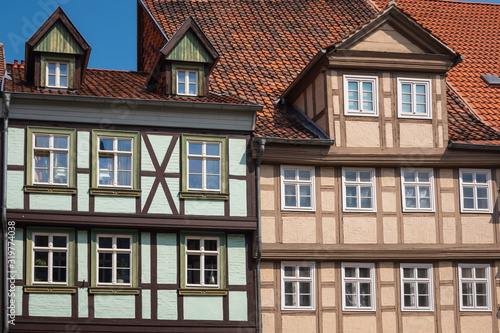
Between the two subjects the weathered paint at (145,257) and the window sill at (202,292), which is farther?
the window sill at (202,292)

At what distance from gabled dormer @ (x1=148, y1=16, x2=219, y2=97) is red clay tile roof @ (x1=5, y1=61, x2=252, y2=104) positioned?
36cm

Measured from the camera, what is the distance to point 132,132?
2670 centimetres

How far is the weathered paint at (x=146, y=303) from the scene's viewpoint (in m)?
25.8

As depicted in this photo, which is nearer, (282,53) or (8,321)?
(8,321)

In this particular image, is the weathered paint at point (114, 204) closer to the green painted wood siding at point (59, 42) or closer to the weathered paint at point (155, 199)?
the weathered paint at point (155, 199)

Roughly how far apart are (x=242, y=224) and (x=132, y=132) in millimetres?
3397

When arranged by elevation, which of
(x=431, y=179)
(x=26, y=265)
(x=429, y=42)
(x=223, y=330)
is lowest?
(x=223, y=330)

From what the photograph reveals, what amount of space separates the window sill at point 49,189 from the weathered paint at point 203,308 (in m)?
3.66

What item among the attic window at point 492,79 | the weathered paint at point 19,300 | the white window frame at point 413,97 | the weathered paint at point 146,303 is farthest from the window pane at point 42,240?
the attic window at point 492,79

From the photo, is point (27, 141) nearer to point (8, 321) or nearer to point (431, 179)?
point (8, 321)

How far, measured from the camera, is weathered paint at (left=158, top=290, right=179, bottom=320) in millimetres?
25938

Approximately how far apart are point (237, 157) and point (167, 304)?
3944 millimetres

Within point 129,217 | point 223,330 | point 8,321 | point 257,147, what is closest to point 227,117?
point 257,147

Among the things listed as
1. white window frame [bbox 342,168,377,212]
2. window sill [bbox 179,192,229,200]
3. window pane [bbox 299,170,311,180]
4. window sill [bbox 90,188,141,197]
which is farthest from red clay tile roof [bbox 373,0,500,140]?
window sill [bbox 90,188,141,197]
